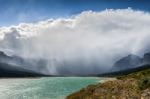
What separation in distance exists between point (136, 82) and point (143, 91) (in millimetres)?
5456

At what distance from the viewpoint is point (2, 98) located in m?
96.9

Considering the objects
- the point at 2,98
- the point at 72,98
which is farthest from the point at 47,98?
the point at 72,98

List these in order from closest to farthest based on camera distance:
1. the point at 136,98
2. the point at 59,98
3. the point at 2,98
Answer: the point at 136,98 → the point at 59,98 → the point at 2,98

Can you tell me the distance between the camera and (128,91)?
4503 centimetres

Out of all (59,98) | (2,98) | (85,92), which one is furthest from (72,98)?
(2,98)

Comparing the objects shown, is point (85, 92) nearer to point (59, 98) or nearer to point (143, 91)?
point (143, 91)

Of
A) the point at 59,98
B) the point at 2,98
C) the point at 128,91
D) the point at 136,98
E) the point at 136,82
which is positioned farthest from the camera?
the point at 2,98

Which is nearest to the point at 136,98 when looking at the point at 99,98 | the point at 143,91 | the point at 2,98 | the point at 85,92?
the point at 143,91

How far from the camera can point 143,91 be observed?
144 feet

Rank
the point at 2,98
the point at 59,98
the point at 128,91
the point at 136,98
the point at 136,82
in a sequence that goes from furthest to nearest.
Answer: the point at 2,98 → the point at 59,98 → the point at 136,82 → the point at 128,91 → the point at 136,98

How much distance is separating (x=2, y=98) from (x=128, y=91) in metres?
61.6

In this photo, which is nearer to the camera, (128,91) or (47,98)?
(128,91)

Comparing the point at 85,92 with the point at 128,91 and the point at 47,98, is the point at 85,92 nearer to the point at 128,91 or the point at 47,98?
the point at 128,91

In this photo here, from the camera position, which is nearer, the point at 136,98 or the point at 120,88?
the point at 136,98
